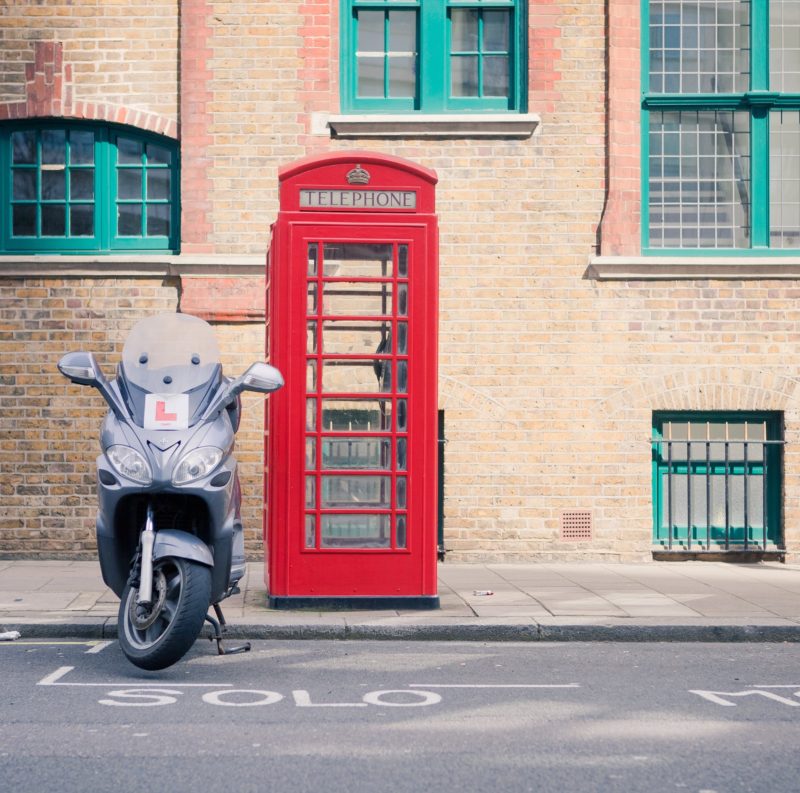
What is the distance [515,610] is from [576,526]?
3299mm

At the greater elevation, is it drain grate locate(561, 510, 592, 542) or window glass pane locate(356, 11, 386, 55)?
window glass pane locate(356, 11, 386, 55)

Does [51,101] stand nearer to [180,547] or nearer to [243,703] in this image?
[180,547]

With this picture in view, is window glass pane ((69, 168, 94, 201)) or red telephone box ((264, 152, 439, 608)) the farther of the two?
window glass pane ((69, 168, 94, 201))

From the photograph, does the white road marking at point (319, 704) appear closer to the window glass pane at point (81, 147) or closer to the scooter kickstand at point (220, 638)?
the scooter kickstand at point (220, 638)

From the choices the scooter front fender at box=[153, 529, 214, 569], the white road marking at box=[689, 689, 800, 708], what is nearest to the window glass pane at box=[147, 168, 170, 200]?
the scooter front fender at box=[153, 529, 214, 569]

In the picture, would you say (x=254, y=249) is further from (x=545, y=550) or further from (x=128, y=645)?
(x=128, y=645)

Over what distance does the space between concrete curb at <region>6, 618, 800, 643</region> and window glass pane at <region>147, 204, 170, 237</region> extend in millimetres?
5153

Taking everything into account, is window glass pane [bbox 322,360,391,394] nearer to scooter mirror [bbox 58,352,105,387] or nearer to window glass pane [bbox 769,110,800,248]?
scooter mirror [bbox 58,352,105,387]

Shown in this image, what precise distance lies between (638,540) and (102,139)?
6.45 m

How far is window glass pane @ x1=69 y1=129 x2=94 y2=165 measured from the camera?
39.5ft

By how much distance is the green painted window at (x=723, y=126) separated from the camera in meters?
12.1

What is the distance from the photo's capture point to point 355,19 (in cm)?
1208

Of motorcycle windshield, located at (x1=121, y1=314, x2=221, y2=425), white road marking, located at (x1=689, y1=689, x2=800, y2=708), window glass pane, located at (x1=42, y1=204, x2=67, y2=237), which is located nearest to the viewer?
white road marking, located at (x1=689, y1=689, x2=800, y2=708)

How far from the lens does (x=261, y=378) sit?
7250mm
